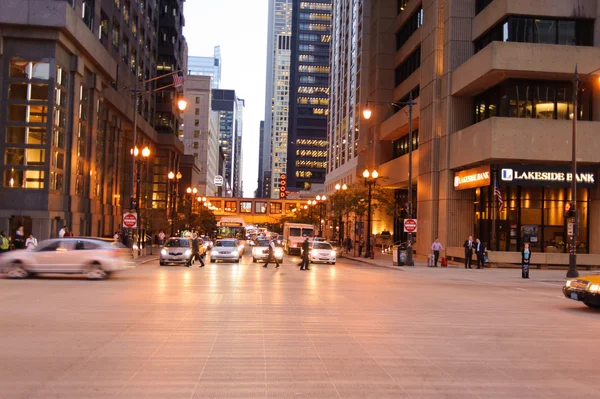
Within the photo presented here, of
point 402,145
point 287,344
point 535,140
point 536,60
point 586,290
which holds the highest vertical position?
point 536,60

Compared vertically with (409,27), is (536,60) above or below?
below

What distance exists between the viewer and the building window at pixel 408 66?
58.8 meters

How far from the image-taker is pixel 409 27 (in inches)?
2470

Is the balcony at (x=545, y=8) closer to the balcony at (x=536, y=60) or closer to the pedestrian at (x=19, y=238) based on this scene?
the balcony at (x=536, y=60)

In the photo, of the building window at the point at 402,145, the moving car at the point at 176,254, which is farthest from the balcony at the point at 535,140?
the building window at the point at 402,145

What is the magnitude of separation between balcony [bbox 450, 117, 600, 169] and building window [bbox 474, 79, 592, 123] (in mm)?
1280

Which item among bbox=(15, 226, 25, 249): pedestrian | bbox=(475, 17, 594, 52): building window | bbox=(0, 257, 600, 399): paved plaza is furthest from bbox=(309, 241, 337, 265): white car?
bbox=(0, 257, 600, 399): paved plaza

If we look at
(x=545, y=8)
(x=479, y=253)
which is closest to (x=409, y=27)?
(x=545, y=8)

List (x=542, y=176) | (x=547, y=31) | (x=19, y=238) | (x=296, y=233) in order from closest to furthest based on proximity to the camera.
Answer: (x=19, y=238)
(x=542, y=176)
(x=547, y=31)
(x=296, y=233)

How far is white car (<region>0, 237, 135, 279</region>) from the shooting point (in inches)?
900

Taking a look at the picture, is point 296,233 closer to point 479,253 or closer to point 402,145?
point 402,145

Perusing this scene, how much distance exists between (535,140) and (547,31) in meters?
8.01

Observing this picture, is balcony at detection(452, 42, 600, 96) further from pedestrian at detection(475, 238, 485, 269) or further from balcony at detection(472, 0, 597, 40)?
pedestrian at detection(475, 238, 485, 269)

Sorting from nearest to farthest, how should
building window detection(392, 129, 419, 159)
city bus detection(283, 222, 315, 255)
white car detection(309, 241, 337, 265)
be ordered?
white car detection(309, 241, 337, 265), city bus detection(283, 222, 315, 255), building window detection(392, 129, 419, 159)
